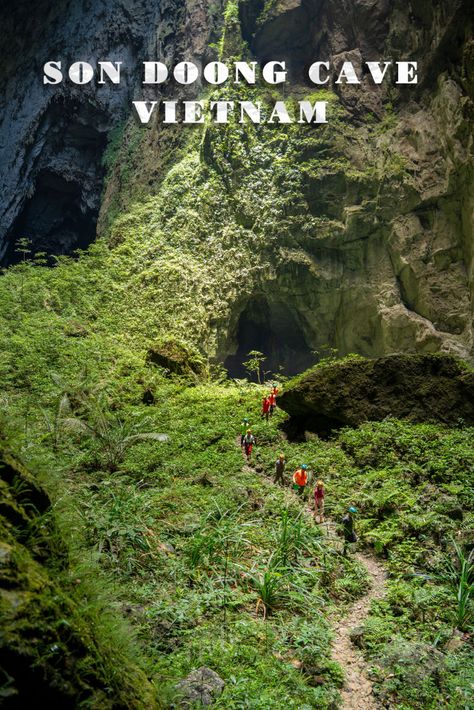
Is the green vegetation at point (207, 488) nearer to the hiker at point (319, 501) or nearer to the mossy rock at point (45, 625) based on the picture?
the mossy rock at point (45, 625)

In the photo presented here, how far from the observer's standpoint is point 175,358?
1653 centimetres

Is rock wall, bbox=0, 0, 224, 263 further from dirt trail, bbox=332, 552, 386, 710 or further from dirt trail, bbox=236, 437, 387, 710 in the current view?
dirt trail, bbox=332, 552, 386, 710

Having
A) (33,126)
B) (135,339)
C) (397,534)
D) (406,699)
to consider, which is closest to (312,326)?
(135,339)

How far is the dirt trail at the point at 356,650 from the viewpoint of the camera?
3.91 metres

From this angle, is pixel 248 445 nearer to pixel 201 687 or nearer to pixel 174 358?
pixel 174 358

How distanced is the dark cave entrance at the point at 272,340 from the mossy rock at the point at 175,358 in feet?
17.6

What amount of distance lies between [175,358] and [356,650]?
12.7 meters

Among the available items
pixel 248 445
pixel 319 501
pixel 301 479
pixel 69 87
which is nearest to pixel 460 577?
pixel 319 501

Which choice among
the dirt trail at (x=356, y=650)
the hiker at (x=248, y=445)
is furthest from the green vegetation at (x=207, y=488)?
the hiker at (x=248, y=445)

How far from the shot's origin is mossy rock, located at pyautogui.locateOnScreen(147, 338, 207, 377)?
1639cm

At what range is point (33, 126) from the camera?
86.3ft

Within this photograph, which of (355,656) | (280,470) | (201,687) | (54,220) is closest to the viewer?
(201,687)

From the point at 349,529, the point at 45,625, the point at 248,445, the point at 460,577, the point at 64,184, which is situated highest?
the point at 64,184

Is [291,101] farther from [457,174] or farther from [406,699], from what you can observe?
[406,699]
